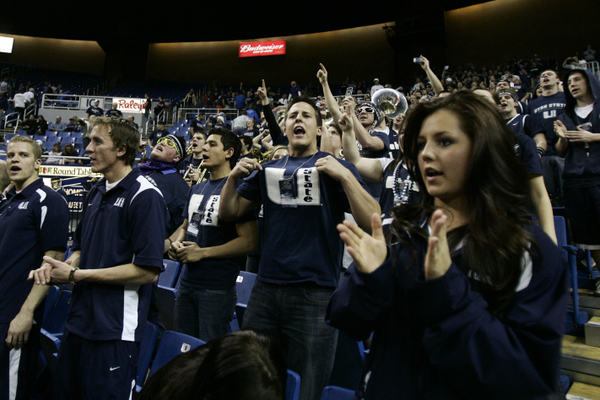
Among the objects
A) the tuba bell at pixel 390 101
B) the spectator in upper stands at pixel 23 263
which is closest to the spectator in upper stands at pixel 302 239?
the spectator in upper stands at pixel 23 263

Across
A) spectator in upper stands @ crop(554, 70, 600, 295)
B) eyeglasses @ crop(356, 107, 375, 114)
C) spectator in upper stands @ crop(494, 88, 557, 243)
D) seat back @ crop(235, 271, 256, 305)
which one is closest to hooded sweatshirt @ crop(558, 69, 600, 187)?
spectator in upper stands @ crop(554, 70, 600, 295)

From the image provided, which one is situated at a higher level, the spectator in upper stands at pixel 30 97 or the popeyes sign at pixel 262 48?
the popeyes sign at pixel 262 48

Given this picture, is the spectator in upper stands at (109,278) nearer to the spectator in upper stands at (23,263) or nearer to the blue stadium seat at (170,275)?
the spectator in upper stands at (23,263)

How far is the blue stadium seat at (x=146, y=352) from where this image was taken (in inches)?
89.4

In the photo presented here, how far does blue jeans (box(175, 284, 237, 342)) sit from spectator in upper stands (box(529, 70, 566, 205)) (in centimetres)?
335

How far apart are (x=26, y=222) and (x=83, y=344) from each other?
0.95 m

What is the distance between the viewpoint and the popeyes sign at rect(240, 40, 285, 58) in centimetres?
2057

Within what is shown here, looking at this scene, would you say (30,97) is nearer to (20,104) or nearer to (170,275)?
(20,104)

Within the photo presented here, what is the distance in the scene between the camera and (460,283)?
844 mm

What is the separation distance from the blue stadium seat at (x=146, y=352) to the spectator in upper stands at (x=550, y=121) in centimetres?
376

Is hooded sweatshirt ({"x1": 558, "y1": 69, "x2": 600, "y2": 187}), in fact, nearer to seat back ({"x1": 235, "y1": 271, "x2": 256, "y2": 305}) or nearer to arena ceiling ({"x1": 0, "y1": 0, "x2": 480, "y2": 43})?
seat back ({"x1": 235, "y1": 271, "x2": 256, "y2": 305})

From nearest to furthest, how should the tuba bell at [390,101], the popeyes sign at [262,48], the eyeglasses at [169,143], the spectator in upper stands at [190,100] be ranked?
the eyeglasses at [169,143] < the tuba bell at [390,101] < the spectator in upper stands at [190,100] < the popeyes sign at [262,48]

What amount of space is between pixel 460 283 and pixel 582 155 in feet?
10.4

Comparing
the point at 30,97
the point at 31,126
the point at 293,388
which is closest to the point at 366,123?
the point at 293,388
